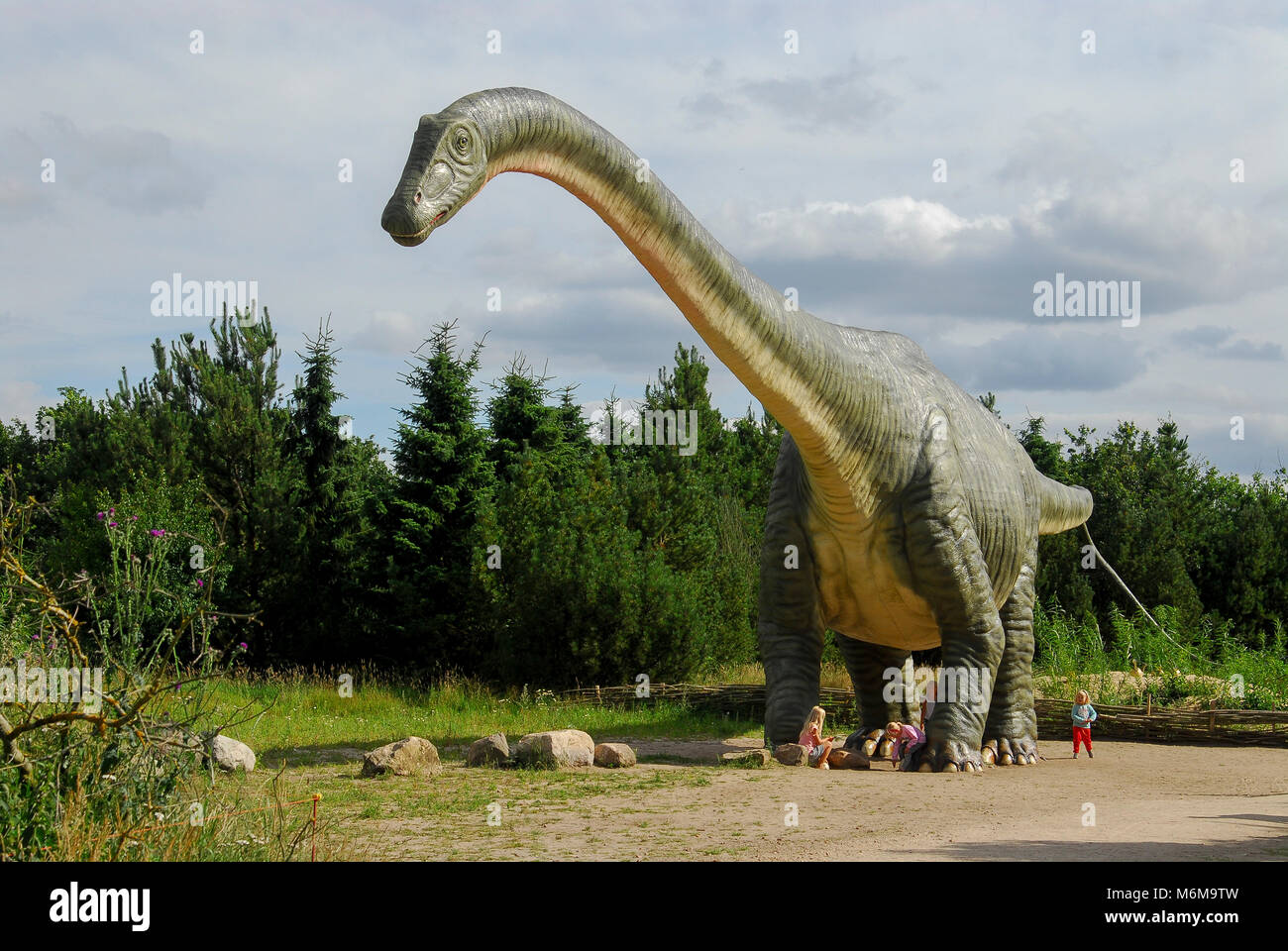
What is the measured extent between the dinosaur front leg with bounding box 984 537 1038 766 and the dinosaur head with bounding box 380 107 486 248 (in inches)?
268

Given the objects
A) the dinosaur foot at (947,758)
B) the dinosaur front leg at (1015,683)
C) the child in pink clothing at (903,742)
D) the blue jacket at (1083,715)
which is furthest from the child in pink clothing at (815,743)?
the blue jacket at (1083,715)

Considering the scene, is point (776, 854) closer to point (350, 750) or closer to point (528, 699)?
point (350, 750)

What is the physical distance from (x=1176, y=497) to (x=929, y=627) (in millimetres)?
14847

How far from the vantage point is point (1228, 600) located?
70.7 ft

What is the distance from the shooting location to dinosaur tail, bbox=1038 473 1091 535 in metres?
12.0

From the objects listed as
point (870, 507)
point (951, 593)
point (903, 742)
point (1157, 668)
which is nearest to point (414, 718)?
point (903, 742)

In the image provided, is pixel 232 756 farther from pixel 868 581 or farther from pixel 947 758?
pixel 947 758

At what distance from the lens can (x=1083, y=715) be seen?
10648 millimetres

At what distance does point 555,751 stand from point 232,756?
2422mm

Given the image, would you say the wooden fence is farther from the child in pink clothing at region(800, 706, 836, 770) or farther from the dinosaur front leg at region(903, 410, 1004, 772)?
the dinosaur front leg at region(903, 410, 1004, 772)

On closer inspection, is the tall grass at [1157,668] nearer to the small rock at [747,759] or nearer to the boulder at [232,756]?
the small rock at [747,759]

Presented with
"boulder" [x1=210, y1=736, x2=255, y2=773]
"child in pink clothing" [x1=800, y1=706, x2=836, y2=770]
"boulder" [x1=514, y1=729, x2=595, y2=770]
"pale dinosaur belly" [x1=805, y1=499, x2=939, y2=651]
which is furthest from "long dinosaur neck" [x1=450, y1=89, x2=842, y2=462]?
"boulder" [x1=210, y1=736, x2=255, y2=773]
